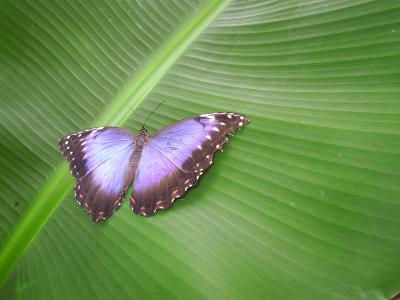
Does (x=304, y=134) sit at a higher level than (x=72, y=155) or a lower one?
higher

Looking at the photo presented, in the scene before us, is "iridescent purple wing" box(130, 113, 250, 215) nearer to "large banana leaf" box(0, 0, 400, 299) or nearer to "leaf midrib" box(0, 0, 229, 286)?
"large banana leaf" box(0, 0, 400, 299)

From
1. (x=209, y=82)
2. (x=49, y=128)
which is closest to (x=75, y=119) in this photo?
(x=49, y=128)

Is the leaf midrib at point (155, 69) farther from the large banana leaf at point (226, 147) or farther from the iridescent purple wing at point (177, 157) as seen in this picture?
the iridescent purple wing at point (177, 157)

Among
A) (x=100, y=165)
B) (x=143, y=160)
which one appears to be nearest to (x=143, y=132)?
(x=143, y=160)

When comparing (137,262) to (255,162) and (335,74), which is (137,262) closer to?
(255,162)

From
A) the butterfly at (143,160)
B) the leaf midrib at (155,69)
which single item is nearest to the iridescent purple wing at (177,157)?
the butterfly at (143,160)

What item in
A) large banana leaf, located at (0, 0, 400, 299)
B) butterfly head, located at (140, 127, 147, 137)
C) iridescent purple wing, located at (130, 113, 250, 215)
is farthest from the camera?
butterfly head, located at (140, 127, 147, 137)

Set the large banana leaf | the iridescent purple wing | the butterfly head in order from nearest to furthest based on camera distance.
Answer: the large banana leaf < the iridescent purple wing < the butterfly head

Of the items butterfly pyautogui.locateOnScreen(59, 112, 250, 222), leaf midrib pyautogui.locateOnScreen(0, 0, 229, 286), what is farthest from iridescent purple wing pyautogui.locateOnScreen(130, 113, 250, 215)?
leaf midrib pyautogui.locateOnScreen(0, 0, 229, 286)
